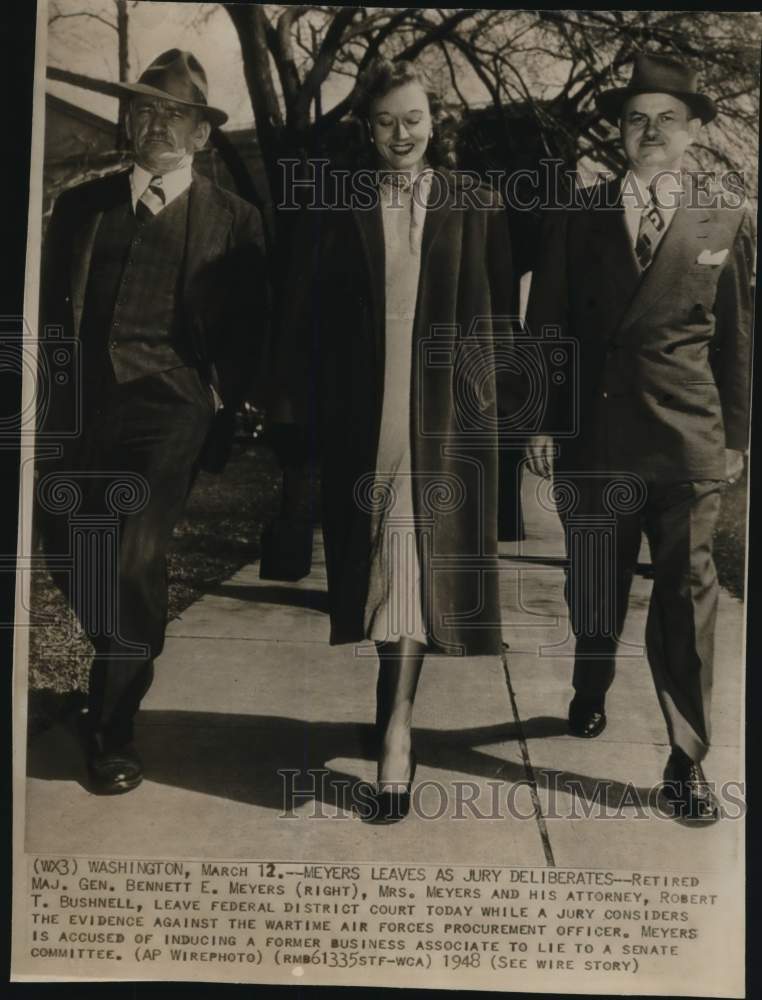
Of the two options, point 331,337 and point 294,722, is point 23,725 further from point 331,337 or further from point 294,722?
point 331,337

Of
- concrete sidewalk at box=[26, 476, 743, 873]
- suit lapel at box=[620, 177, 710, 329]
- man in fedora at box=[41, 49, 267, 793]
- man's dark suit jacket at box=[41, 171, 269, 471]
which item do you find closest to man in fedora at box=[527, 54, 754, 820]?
suit lapel at box=[620, 177, 710, 329]

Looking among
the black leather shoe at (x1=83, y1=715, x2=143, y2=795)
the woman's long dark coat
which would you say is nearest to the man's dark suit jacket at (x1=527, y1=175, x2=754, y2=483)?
the woman's long dark coat

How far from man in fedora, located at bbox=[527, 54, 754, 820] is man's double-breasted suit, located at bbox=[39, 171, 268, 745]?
3.49ft

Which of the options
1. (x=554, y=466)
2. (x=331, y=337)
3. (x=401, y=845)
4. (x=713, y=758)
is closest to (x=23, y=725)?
(x=401, y=845)

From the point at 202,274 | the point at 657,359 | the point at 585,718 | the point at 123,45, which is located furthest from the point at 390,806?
the point at 123,45

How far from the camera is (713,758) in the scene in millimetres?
3986

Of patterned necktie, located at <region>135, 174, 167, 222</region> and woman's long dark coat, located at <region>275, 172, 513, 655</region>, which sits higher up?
patterned necktie, located at <region>135, 174, 167, 222</region>

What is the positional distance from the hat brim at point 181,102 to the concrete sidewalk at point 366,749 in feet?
5.13

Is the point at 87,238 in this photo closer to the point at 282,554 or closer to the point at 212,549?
the point at 212,549

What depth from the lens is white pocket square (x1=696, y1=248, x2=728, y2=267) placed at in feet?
12.8

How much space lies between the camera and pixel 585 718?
156 inches

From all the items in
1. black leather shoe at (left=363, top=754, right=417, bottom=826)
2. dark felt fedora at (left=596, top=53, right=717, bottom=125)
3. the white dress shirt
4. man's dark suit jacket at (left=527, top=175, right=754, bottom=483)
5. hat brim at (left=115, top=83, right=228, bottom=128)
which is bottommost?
black leather shoe at (left=363, top=754, right=417, bottom=826)

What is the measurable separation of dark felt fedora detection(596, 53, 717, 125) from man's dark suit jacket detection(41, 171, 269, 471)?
138cm

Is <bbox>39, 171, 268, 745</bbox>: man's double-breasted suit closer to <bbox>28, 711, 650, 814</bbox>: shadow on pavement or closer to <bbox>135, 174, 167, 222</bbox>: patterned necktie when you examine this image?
<bbox>135, 174, 167, 222</bbox>: patterned necktie
